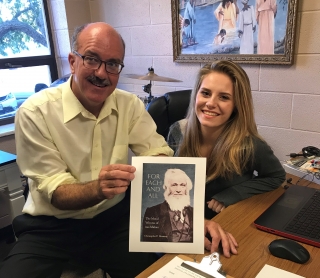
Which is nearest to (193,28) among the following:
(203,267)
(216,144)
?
(216,144)

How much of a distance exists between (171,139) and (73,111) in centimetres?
59

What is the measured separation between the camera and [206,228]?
0.97 meters

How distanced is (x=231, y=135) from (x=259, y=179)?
22cm

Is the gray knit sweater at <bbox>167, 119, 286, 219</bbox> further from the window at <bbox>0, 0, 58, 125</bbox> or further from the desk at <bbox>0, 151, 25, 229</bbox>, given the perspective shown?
the window at <bbox>0, 0, 58, 125</bbox>

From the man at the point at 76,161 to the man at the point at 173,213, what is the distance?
11.4 inches

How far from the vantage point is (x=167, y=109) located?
6.10ft

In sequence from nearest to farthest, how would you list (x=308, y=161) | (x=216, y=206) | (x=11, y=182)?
(x=216, y=206), (x=308, y=161), (x=11, y=182)

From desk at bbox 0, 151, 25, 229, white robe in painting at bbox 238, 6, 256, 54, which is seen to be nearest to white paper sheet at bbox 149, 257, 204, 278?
desk at bbox 0, 151, 25, 229

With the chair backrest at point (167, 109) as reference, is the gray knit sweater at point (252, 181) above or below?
below

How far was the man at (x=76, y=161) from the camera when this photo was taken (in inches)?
45.9

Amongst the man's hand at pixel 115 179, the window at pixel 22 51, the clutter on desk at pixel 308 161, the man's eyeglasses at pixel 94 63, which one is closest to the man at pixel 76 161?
the man's eyeglasses at pixel 94 63

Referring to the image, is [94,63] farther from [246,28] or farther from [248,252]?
[246,28]

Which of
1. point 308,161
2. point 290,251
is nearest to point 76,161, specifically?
point 290,251

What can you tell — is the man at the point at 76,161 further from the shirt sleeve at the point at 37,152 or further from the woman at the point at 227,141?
the woman at the point at 227,141
